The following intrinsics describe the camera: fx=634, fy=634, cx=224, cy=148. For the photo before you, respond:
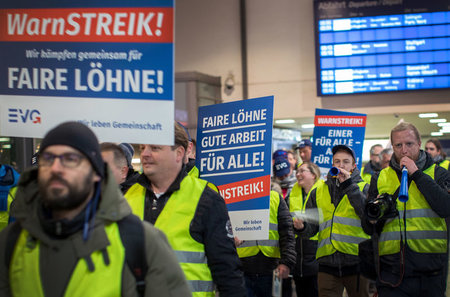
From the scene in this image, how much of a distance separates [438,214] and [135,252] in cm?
318

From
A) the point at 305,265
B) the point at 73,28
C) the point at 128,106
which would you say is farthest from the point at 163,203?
the point at 305,265

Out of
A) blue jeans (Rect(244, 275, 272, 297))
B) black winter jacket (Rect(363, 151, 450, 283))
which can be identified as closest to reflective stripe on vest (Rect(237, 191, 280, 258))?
blue jeans (Rect(244, 275, 272, 297))

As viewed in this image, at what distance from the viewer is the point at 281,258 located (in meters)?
5.81

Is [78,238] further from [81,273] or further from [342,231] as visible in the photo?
[342,231]

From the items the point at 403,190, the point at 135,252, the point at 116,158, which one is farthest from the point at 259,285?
the point at 135,252

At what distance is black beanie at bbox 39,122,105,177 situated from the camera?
7.70 ft

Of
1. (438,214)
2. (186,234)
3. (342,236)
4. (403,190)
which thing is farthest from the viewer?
(342,236)

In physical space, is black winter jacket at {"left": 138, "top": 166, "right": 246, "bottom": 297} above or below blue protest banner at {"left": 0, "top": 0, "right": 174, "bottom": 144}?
below

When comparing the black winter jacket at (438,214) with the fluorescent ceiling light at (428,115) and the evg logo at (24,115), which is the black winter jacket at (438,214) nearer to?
the evg logo at (24,115)

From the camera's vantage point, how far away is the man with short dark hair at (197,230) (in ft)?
10.9

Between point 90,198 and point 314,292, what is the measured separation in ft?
16.2

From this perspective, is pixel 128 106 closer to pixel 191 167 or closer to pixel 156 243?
pixel 156 243

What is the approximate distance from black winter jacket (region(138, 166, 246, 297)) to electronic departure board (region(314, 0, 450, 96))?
34.5 feet

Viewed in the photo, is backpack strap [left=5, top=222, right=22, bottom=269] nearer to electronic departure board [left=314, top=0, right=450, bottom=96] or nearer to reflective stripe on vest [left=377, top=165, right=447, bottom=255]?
reflective stripe on vest [left=377, top=165, right=447, bottom=255]
